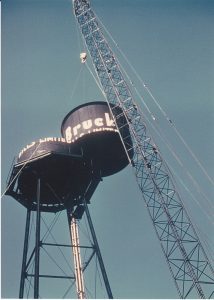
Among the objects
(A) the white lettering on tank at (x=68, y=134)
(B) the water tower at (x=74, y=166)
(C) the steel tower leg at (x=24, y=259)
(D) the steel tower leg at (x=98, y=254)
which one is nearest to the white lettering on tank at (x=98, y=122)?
(B) the water tower at (x=74, y=166)

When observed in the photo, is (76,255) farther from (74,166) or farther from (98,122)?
(98,122)

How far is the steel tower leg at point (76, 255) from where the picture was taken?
1009 inches

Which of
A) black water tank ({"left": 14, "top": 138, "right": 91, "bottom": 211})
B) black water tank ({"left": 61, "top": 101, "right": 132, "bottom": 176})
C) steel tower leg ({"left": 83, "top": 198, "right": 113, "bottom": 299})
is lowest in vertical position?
steel tower leg ({"left": 83, "top": 198, "right": 113, "bottom": 299})

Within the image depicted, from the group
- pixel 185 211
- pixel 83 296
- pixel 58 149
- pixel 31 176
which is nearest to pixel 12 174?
pixel 31 176

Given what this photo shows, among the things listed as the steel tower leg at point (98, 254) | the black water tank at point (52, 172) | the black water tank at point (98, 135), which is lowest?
the steel tower leg at point (98, 254)

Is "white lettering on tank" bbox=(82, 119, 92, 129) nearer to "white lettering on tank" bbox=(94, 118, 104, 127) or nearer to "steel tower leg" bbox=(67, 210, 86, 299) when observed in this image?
"white lettering on tank" bbox=(94, 118, 104, 127)

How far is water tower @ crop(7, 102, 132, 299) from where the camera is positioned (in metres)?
26.5

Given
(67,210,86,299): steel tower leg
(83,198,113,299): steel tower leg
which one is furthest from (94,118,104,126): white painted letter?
(67,210,86,299): steel tower leg

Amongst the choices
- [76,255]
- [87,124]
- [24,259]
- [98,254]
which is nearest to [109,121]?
[87,124]

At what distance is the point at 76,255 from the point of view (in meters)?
26.9

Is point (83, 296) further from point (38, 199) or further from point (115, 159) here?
point (115, 159)

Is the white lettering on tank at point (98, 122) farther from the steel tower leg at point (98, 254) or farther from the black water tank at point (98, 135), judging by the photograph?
the steel tower leg at point (98, 254)

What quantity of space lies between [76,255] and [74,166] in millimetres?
5492

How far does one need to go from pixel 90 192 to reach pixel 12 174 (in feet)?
17.3
